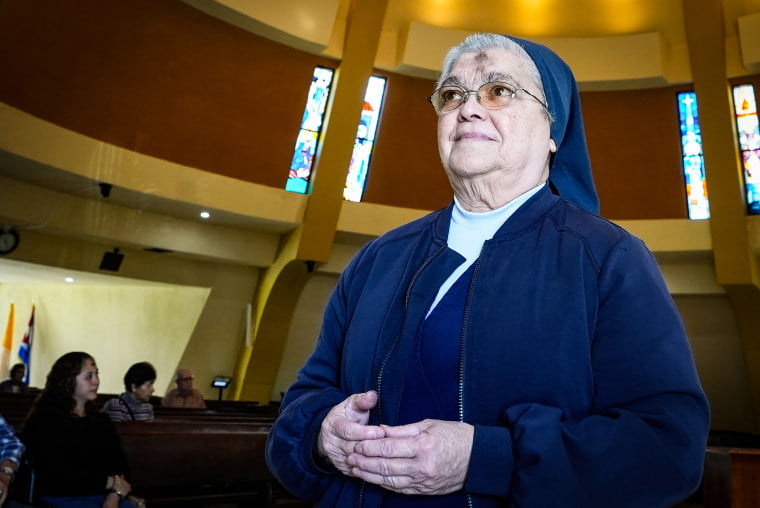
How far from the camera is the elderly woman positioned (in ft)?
2.67

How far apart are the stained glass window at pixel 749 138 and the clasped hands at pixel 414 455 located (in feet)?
28.6

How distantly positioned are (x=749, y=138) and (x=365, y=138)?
5360 millimetres

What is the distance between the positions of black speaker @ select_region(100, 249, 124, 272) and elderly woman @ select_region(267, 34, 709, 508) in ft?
26.0

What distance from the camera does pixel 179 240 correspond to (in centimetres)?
843

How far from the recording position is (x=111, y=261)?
27.4 feet

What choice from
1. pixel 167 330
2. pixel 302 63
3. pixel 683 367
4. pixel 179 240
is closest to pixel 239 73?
pixel 302 63

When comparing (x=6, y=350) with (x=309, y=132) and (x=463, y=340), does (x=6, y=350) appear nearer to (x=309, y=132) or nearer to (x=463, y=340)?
(x=309, y=132)

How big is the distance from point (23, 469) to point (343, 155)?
19.4 ft

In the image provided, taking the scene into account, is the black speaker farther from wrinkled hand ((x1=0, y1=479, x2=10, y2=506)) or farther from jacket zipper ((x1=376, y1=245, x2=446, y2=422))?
jacket zipper ((x1=376, y1=245, x2=446, y2=422))

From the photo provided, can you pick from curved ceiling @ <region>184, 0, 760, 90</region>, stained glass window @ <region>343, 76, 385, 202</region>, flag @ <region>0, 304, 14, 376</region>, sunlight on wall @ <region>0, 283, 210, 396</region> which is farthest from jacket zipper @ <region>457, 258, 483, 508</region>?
flag @ <region>0, 304, 14, 376</region>

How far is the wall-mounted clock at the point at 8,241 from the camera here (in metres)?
7.52

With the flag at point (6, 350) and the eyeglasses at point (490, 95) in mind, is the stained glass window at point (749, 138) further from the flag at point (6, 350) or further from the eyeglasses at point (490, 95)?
the flag at point (6, 350)

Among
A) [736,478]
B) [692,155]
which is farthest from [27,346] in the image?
[692,155]

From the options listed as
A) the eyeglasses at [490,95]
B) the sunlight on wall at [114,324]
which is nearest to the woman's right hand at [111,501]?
the eyeglasses at [490,95]
